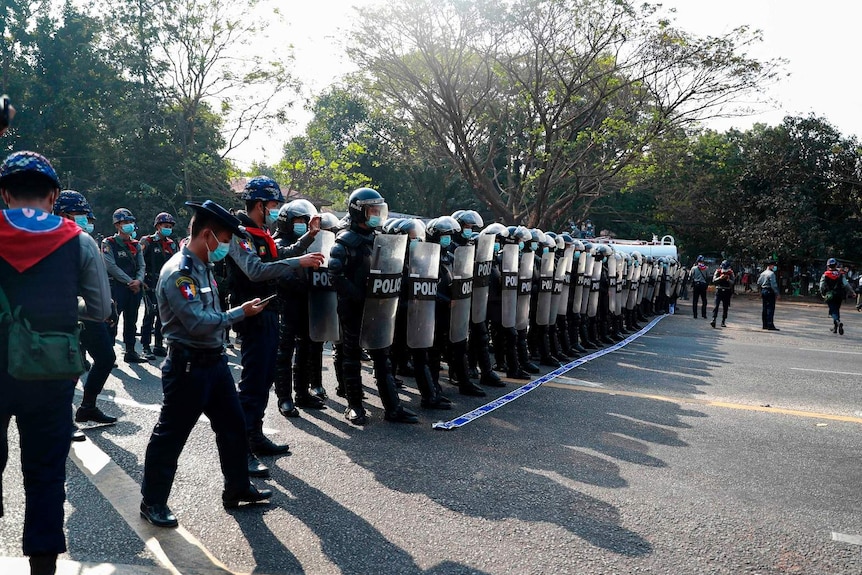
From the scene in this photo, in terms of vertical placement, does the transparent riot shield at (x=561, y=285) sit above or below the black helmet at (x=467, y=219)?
below

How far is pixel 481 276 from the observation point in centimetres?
738

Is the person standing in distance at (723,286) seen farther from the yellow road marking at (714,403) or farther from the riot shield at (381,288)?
the riot shield at (381,288)

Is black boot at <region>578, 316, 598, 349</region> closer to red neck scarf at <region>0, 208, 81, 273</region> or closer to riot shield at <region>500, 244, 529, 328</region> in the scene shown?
riot shield at <region>500, 244, 529, 328</region>

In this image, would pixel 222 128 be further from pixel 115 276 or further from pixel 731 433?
pixel 731 433

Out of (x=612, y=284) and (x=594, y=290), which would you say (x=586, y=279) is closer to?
(x=594, y=290)

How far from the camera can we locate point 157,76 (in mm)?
28516

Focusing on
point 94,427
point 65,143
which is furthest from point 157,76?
point 94,427

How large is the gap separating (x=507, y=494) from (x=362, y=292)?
2.28 m

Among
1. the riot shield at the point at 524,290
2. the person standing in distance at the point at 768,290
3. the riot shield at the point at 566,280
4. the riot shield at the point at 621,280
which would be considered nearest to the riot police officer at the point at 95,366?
the riot shield at the point at 524,290

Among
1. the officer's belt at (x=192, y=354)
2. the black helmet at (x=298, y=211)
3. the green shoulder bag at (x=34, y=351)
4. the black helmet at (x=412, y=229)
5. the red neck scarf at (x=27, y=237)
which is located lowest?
the officer's belt at (x=192, y=354)

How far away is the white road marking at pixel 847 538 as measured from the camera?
12.0 feet

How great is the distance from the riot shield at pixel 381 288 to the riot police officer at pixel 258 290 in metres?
1.04

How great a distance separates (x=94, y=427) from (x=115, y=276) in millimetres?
2906

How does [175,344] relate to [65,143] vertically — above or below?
below
